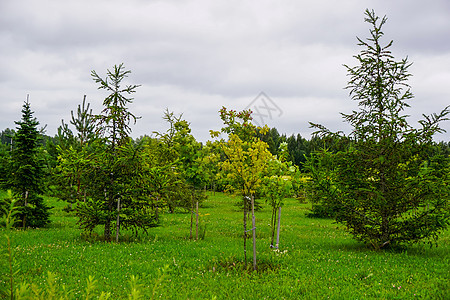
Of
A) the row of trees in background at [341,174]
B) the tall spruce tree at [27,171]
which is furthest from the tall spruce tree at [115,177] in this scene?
the tall spruce tree at [27,171]

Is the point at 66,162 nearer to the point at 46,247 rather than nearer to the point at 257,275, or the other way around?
the point at 46,247

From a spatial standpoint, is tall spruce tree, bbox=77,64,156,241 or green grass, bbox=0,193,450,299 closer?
green grass, bbox=0,193,450,299

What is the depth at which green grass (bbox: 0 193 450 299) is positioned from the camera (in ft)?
20.9

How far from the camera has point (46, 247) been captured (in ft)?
30.9

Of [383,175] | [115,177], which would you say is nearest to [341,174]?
[383,175]

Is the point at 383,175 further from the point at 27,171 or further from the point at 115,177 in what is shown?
the point at 27,171

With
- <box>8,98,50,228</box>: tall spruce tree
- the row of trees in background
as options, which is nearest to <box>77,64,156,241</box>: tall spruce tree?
the row of trees in background

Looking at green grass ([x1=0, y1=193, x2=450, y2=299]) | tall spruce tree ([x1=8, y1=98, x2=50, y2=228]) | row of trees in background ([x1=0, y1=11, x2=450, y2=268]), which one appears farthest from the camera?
tall spruce tree ([x1=8, y1=98, x2=50, y2=228])

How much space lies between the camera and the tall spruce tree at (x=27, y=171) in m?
12.6

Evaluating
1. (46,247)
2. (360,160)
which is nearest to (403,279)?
(360,160)

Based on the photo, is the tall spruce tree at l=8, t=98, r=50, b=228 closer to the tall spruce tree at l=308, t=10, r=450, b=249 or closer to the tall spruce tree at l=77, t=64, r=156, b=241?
the tall spruce tree at l=77, t=64, r=156, b=241

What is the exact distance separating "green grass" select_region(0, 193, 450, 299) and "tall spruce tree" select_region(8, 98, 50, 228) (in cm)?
169

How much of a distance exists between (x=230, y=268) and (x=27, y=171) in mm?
9832

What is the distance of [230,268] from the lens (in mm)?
7879
